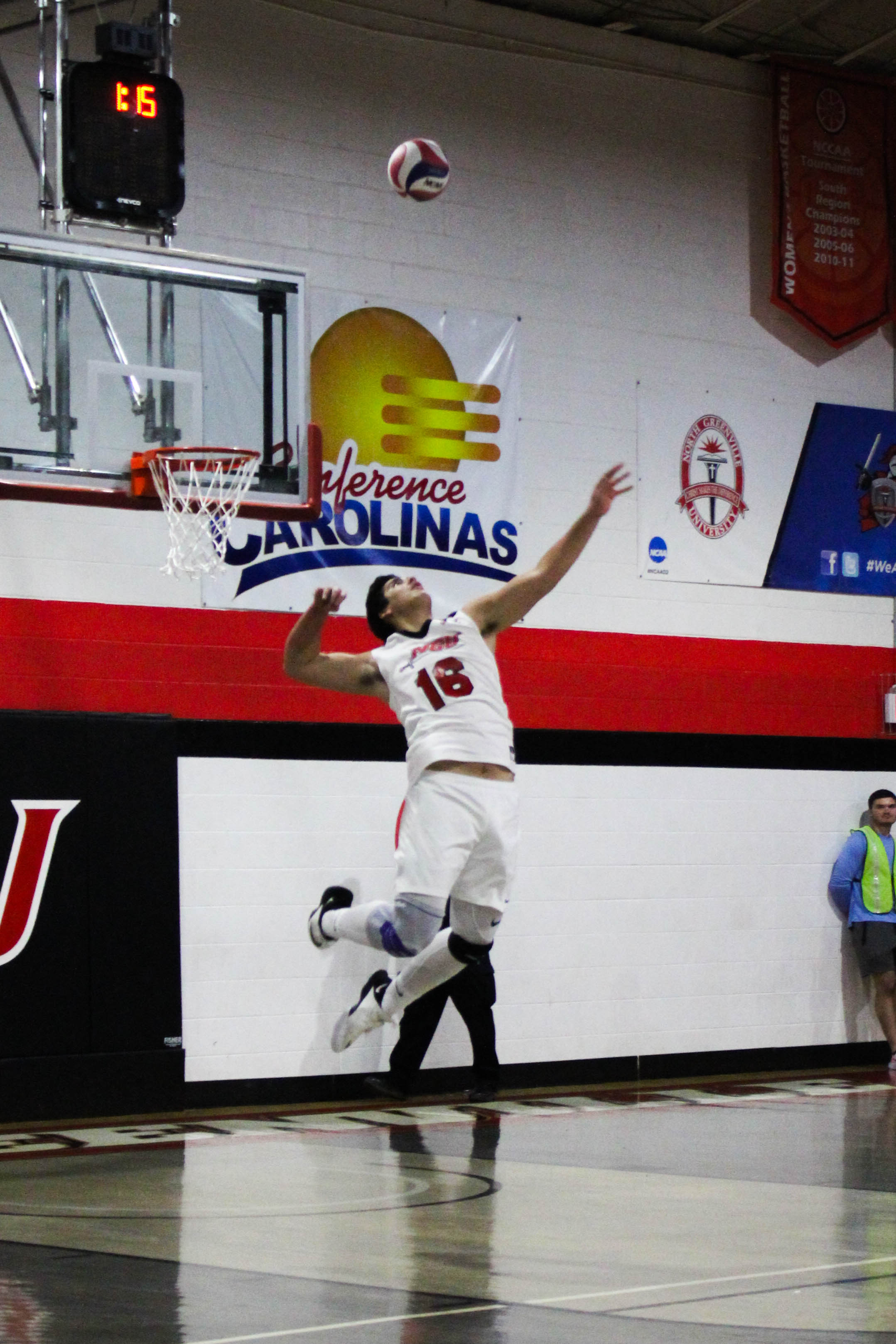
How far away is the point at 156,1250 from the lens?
5.51 metres

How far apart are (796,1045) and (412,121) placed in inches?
293

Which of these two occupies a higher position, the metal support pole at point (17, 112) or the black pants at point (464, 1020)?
the metal support pole at point (17, 112)

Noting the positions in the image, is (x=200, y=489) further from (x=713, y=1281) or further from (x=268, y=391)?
(x=713, y=1281)

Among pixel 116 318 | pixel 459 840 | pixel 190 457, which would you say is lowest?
pixel 459 840

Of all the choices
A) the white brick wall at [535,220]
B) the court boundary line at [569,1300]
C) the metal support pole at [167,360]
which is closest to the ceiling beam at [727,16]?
the white brick wall at [535,220]

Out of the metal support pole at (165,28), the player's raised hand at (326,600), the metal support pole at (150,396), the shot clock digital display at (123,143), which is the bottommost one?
the player's raised hand at (326,600)

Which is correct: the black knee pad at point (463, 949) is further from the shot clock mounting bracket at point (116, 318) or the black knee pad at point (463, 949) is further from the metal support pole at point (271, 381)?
the metal support pole at point (271, 381)

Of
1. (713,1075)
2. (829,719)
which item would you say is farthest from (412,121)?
(713,1075)

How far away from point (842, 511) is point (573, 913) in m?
4.09

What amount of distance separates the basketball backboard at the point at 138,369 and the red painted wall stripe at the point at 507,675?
2.50 metres

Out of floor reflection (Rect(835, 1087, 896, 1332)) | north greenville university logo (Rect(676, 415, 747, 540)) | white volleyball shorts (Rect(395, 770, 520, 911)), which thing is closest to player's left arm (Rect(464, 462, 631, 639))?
white volleyball shorts (Rect(395, 770, 520, 911))

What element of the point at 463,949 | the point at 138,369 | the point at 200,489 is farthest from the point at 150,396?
the point at 463,949

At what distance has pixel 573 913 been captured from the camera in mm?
12453

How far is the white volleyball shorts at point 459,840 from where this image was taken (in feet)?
25.3
